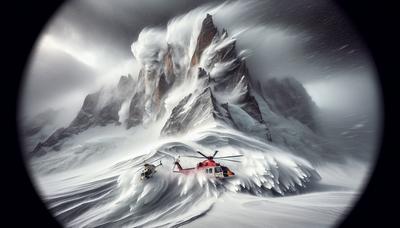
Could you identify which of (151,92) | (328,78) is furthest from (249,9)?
(151,92)

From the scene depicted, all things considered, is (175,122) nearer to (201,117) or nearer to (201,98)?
(201,117)

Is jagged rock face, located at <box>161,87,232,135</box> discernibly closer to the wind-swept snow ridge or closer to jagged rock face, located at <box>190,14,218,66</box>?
the wind-swept snow ridge

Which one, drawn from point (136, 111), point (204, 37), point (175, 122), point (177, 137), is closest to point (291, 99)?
point (204, 37)

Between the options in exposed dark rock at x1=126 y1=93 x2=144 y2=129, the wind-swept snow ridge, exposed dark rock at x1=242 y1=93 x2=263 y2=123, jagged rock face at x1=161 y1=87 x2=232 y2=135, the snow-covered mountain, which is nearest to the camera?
the wind-swept snow ridge

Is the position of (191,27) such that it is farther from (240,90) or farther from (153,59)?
(240,90)

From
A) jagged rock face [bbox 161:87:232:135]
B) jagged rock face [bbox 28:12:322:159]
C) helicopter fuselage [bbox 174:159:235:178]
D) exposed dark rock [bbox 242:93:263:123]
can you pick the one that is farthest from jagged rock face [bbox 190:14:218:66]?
helicopter fuselage [bbox 174:159:235:178]
